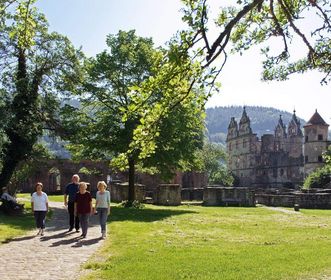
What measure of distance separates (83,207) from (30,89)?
1222 cm

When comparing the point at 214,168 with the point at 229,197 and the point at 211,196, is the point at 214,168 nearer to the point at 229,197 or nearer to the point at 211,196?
the point at 211,196

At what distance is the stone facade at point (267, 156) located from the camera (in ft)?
246

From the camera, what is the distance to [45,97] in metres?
25.9

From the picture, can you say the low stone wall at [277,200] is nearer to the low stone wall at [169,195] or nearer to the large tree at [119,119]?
the low stone wall at [169,195]

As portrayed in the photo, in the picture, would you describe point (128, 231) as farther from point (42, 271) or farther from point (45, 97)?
point (45, 97)

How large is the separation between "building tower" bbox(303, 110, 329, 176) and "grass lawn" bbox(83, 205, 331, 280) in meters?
47.9

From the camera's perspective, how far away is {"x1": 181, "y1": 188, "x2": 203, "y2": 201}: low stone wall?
45.6 meters

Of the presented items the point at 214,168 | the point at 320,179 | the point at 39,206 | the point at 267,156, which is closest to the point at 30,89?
the point at 39,206

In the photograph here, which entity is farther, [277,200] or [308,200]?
[277,200]

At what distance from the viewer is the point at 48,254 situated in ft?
36.9

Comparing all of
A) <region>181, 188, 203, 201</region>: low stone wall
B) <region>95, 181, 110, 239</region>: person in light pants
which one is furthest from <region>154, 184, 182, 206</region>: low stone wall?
<region>95, 181, 110, 239</region>: person in light pants

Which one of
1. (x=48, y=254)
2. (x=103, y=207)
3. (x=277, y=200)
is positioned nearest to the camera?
(x=48, y=254)

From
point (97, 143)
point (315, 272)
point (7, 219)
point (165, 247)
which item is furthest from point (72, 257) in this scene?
point (97, 143)

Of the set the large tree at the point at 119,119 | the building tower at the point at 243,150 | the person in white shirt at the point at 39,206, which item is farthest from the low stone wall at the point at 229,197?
the building tower at the point at 243,150
